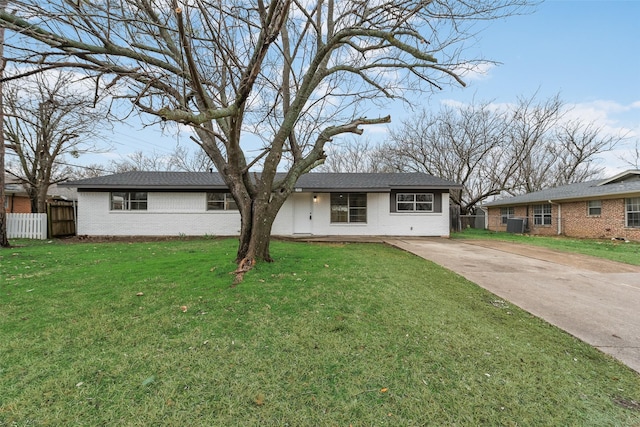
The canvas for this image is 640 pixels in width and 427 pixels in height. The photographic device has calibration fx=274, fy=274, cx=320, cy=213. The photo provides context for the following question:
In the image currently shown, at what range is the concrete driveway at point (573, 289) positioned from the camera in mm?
3193

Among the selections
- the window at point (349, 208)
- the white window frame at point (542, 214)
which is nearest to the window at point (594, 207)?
the white window frame at point (542, 214)

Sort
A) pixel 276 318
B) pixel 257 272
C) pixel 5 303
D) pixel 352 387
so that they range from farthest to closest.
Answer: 1. pixel 257 272
2. pixel 5 303
3. pixel 276 318
4. pixel 352 387

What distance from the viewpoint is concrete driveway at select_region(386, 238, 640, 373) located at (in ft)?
10.5

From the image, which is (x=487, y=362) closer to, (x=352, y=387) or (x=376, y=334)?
(x=376, y=334)

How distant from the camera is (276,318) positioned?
332 centimetres

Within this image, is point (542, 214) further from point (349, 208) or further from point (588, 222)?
point (349, 208)

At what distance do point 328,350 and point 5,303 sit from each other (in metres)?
4.42

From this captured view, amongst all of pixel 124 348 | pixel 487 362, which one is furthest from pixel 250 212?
pixel 487 362

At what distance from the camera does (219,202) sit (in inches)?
528

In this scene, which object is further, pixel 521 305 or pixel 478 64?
pixel 478 64

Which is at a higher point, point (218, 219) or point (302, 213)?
point (302, 213)

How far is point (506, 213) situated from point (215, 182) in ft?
72.4

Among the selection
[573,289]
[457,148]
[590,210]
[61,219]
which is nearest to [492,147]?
[457,148]

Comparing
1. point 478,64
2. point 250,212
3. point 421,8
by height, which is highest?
point 421,8
